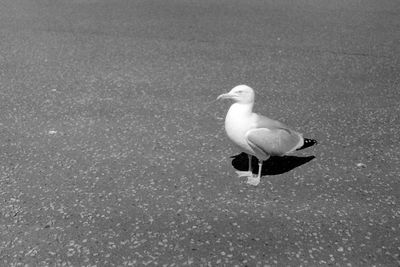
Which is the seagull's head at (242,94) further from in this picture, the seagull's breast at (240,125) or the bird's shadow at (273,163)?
the bird's shadow at (273,163)

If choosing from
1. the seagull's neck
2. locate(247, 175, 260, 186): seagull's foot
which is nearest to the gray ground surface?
locate(247, 175, 260, 186): seagull's foot

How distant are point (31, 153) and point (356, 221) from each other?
293cm

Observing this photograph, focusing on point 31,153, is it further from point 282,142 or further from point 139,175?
point 282,142

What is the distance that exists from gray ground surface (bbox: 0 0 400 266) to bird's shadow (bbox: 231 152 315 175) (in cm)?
8

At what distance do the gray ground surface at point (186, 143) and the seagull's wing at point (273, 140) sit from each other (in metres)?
0.27

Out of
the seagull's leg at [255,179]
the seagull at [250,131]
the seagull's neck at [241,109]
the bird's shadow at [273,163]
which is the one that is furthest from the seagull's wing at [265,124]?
the bird's shadow at [273,163]

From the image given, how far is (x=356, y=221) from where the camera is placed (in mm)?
3566

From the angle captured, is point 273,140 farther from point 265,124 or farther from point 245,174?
point 245,174

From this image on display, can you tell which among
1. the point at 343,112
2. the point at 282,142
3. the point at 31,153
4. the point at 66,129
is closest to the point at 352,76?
the point at 343,112

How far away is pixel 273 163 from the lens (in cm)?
439

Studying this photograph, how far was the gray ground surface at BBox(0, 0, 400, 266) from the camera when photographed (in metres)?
3.31

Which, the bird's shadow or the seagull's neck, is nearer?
the seagull's neck

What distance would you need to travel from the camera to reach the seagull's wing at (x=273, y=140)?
384 cm

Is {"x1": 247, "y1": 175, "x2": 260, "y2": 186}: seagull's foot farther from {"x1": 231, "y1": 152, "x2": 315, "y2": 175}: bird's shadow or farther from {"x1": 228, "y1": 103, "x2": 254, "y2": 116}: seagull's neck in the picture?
{"x1": 228, "y1": 103, "x2": 254, "y2": 116}: seagull's neck
